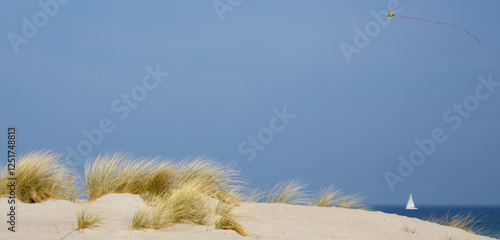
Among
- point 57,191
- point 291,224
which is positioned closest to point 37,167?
point 57,191

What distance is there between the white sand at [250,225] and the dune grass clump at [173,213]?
0.57 feet

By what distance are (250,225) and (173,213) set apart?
182 centimetres

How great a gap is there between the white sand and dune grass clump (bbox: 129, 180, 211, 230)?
0.17 meters

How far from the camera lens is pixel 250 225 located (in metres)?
8.27

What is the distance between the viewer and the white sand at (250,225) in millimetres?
6039

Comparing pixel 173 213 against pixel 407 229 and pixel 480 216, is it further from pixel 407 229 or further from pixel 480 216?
pixel 480 216

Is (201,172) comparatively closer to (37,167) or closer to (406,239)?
(37,167)

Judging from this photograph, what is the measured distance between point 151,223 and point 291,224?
3.23 meters

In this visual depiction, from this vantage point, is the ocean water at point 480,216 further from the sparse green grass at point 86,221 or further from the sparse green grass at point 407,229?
the sparse green grass at point 86,221

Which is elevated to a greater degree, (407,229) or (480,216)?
(480,216)

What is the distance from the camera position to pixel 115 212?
823 cm

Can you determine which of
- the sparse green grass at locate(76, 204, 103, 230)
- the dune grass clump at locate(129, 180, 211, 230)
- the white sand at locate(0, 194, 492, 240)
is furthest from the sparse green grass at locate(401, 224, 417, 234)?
the sparse green grass at locate(76, 204, 103, 230)

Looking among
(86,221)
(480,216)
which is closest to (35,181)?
(86,221)

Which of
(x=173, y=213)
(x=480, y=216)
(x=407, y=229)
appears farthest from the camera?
(x=480, y=216)
